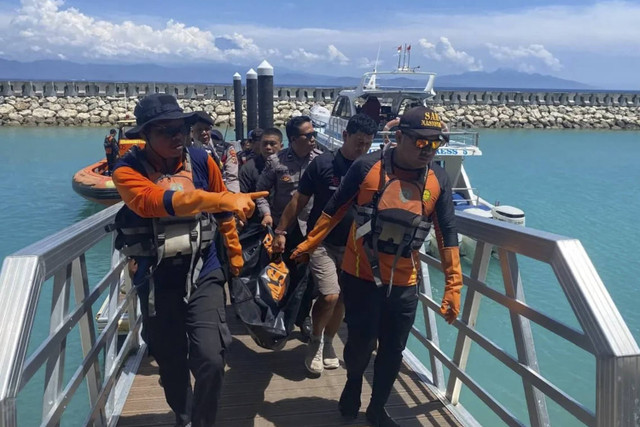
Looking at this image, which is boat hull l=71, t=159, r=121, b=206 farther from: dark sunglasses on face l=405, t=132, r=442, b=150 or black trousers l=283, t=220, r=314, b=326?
dark sunglasses on face l=405, t=132, r=442, b=150

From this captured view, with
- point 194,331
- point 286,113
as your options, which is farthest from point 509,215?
point 286,113

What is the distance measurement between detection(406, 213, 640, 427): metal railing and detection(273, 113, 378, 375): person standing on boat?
2.41ft

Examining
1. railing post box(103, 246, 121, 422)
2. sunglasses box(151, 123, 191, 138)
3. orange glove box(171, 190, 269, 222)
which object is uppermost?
sunglasses box(151, 123, 191, 138)

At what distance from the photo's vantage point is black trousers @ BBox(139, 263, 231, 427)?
238 centimetres

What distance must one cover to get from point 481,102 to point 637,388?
41.7 meters

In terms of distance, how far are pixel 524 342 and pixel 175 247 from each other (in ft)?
5.42

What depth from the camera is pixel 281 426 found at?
2859 millimetres

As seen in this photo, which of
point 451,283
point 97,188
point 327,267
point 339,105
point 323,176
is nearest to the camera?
point 451,283

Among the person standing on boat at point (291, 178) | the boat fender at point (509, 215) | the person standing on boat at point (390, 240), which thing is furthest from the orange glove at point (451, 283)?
the boat fender at point (509, 215)

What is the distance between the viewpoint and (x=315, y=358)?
350 centimetres

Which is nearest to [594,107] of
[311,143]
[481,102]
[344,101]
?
[481,102]

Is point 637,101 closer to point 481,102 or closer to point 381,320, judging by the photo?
point 481,102

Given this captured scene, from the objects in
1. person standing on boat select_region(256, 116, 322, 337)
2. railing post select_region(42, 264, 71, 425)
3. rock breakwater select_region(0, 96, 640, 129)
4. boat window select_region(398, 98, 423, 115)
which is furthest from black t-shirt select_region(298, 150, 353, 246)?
rock breakwater select_region(0, 96, 640, 129)

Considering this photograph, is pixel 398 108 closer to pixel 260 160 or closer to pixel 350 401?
pixel 260 160
